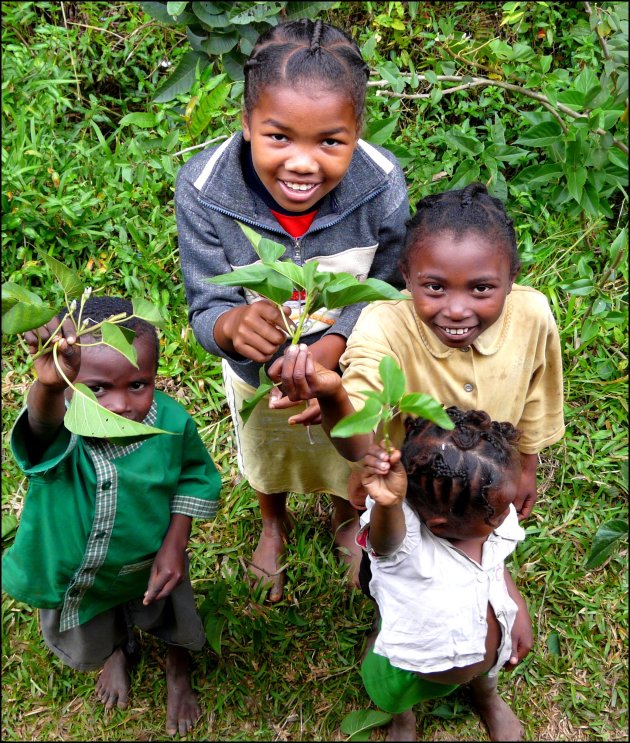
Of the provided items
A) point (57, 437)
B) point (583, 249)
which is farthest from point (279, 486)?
point (583, 249)

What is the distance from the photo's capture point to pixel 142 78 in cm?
332

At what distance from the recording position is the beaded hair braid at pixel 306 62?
1.74 meters

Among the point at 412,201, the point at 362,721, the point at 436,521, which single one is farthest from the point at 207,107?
the point at 362,721

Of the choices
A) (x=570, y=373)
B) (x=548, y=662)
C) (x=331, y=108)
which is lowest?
(x=548, y=662)

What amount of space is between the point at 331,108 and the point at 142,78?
1830 millimetres

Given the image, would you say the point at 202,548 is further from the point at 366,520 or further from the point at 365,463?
the point at 365,463

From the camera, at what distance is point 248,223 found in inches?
76.3

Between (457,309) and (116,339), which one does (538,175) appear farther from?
(116,339)

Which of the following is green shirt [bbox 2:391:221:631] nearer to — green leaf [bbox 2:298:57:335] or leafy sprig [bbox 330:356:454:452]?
green leaf [bbox 2:298:57:335]

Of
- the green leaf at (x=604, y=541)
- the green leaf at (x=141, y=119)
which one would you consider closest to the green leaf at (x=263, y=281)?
the green leaf at (x=604, y=541)

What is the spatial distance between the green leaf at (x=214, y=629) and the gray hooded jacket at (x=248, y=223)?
2.66 ft

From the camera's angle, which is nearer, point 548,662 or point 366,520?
point 366,520

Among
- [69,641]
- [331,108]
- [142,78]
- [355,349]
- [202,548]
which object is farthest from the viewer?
[142,78]

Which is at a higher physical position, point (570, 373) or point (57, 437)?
point (57, 437)
